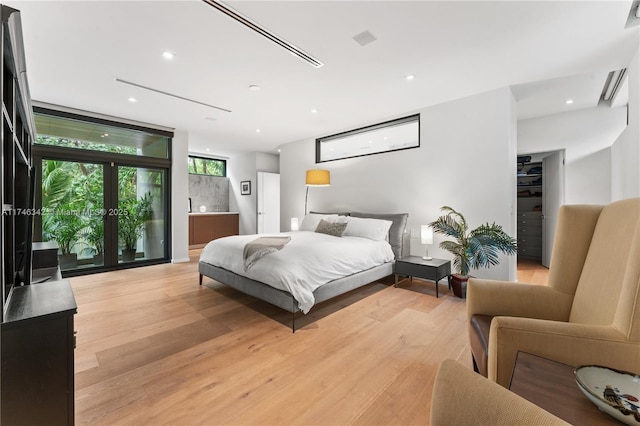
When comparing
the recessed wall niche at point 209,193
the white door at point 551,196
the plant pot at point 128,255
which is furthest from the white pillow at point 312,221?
the recessed wall niche at point 209,193

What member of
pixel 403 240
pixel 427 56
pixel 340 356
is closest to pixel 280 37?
pixel 427 56

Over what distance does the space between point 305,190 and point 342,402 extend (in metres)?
4.97

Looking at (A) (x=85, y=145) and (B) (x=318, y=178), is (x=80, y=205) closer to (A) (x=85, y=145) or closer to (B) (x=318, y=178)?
(A) (x=85, y=145)

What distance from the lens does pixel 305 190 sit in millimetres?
6266

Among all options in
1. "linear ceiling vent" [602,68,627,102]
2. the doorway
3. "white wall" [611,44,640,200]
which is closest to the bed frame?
"white wall" [611,44,640,200]

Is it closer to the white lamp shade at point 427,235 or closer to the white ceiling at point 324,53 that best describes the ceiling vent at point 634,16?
the white ceiling at point 324,53

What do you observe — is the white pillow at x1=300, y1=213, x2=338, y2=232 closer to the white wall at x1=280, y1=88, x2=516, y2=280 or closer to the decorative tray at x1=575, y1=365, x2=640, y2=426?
the white wall at x1=280, y1=88, x2=516, y2=280

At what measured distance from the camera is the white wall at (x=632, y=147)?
265 centimetres

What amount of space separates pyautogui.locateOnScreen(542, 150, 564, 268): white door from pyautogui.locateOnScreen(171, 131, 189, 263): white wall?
680 cm

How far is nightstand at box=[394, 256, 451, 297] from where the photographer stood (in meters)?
3.44

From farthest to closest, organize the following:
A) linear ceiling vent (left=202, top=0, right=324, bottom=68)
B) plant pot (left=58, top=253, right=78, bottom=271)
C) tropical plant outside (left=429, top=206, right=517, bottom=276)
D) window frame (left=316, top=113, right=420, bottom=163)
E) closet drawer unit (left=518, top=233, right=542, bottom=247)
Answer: closet drawer unit (left=518, top=233, right=542, bottom=247) < window frame (left=316, top=113, right=420, bottom=163) < plant pot (left=58, top=253, right=78, bottom=271) < tropical plant outside (left=429, top=206, right=517, bottom=276) < linear ceiling vent (left=202, top=0, right=324, bottom=68)

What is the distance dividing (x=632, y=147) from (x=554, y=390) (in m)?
3.49

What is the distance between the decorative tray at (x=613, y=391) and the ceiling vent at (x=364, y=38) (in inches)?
104

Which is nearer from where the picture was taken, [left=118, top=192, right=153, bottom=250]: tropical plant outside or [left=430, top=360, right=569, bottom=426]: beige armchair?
[left=430, top=360, right=569, bottom=426]: beige armchair
